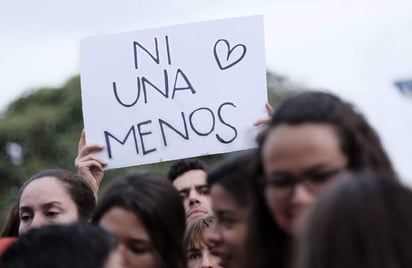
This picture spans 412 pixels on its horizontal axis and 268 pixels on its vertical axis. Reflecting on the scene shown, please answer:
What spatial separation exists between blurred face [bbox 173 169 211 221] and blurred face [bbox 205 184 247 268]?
1.89 meters

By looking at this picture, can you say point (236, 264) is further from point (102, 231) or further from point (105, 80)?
point (105, 80)

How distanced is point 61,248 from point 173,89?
2.54m

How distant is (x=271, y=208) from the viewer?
10.2 feet

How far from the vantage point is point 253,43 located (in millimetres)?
5527

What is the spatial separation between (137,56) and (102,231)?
2478 millimetres

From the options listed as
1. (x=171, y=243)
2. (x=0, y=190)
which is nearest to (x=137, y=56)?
(x=171, y=243)

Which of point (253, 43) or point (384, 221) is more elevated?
point (253, 43)

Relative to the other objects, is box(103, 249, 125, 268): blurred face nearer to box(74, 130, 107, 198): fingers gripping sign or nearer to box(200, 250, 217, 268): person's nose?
box(200, 250, 217, 268): person's nose

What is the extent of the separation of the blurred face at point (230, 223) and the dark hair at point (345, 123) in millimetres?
396

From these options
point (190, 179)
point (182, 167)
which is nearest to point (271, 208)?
point (190, 179)

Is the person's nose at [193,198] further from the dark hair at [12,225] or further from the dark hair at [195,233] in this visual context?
the dark hair at [12,225]

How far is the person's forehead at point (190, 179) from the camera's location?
227 inches

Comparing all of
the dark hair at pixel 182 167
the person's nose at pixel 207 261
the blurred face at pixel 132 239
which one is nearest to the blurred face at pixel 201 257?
the person's nose at pixel 207 261

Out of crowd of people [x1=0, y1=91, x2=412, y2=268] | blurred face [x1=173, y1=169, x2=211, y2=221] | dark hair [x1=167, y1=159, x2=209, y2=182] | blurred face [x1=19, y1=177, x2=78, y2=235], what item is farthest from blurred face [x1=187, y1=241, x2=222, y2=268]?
dark hair [x1=167, y1=159, x2=209, y2=182]
